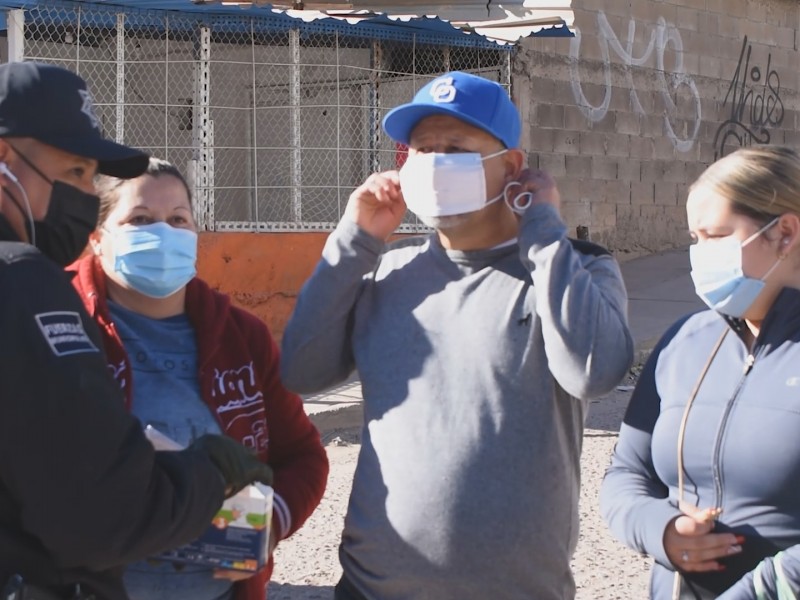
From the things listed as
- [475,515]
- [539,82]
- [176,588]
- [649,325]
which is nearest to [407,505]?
[475,515]

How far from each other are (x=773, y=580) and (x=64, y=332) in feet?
4.90

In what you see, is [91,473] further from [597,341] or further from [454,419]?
[597,341]

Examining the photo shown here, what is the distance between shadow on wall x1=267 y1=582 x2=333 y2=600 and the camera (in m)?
4.72

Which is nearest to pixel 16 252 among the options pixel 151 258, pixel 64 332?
pixel 64 332

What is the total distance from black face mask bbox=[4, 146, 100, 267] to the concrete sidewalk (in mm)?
5471

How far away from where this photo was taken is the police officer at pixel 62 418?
6.13 feet

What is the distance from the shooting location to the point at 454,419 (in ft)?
8.44

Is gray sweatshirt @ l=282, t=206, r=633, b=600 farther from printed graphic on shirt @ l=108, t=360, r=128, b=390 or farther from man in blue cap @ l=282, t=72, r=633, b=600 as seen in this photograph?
printed graphic on shirt @ l=108, t=360, r=128, b=390

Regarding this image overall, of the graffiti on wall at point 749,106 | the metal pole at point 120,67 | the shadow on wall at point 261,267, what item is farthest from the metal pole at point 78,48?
the graffiti on wall at point 749,106

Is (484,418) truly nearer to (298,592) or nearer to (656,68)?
(298,592)

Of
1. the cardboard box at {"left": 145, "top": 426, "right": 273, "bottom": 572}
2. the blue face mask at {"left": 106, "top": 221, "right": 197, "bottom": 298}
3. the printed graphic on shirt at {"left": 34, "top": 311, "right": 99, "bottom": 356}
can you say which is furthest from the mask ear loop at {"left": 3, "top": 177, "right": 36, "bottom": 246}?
the blue face mask at {"left": 106, "top": 221, "right": 197, "bottom": 298}

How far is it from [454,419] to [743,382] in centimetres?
64

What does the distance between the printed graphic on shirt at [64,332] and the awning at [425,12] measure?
25.6 feet

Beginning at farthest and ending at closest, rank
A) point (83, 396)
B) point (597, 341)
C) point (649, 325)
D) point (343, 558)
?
point (649, 325), point (343, 558), point (597, 341), point (83, 396)
